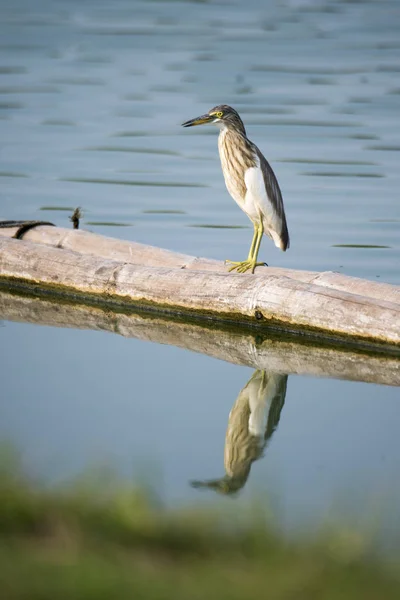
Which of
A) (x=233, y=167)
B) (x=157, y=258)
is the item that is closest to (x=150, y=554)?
(x=157, y=258)

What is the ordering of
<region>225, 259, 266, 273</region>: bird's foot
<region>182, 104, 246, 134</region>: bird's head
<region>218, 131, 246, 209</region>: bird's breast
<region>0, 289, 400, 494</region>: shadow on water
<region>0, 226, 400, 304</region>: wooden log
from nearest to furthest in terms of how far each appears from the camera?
<region>0, 289, 400, 494</region>: shadow on water → <region>0, 226, 400, 304</region>: wooden log → <region>225, 259, 266, 273</region>: bird's foot → <region>218, 131, 246, 209</region>: bird's breast → <region>182, 104, 246, 134</region>: bird's head

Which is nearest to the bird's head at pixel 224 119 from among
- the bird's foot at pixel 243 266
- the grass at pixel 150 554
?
the bird's foot at pixel 243 266

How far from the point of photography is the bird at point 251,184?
7426 mm

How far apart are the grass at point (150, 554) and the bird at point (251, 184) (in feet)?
10.7

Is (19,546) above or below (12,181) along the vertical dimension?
above

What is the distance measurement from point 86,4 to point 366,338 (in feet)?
62.1

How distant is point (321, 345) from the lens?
675 centimetres

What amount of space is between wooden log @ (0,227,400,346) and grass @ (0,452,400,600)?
86.7 inches

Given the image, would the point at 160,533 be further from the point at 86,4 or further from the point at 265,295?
the point at 86,4

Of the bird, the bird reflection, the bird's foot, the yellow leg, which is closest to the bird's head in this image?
the bird

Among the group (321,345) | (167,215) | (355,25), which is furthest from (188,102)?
(321,345)

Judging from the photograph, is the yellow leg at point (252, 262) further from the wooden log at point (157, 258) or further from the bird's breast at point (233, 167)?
the bird's breast at point (233, 167)

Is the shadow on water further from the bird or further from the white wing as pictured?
the white wing

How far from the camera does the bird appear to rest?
292 inches
